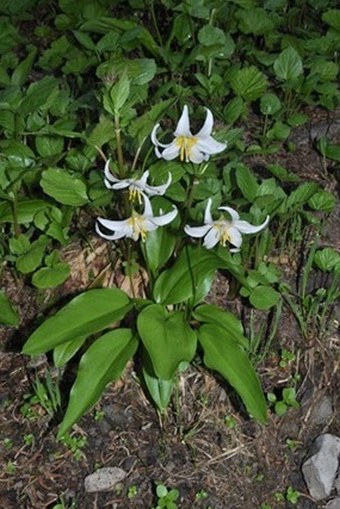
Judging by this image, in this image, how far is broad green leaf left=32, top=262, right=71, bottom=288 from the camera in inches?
108

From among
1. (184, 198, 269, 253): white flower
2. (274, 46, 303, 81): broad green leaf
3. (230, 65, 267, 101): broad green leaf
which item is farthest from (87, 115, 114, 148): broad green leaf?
(274, 46, 303, 81): broad green leaf

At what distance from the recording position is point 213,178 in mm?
2881

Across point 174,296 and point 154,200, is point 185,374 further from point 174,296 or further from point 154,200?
point 154,200

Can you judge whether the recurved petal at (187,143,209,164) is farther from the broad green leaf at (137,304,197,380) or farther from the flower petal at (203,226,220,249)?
the broad green leaf at (137,304,197,380)

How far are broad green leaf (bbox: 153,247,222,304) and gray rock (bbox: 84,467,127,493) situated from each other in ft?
1.96

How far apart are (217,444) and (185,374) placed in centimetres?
26

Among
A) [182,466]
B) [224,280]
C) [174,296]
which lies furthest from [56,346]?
[224,280]

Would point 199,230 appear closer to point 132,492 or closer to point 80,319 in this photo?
point 80,319

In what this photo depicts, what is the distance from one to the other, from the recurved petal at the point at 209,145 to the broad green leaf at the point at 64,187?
1.76 feet

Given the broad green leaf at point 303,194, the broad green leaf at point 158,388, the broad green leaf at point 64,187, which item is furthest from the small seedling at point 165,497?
the broad green leaf at point 303,194

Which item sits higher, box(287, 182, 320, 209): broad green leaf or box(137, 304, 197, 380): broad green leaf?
box(287, 182, 320, 209): broad green leaf

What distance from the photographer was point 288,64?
11.1ft

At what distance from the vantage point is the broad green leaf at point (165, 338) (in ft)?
7.58

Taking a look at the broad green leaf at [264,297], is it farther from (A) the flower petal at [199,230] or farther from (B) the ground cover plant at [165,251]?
(A) the flower petal at [199,230]
